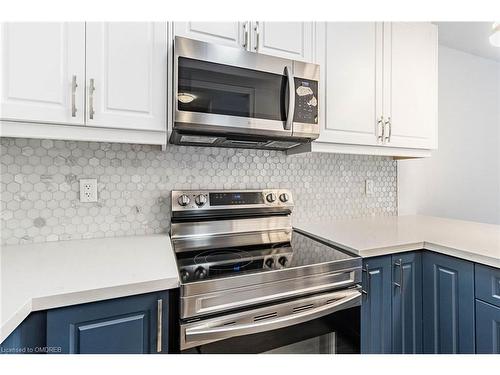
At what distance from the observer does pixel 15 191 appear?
1.27 m

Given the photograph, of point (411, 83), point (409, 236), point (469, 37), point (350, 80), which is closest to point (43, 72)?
point (350, 80)

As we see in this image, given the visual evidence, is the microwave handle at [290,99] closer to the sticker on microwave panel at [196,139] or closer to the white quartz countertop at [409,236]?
the sticker on microwave panel at [196,139]

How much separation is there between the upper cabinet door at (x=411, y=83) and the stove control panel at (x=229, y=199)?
2.43 ft

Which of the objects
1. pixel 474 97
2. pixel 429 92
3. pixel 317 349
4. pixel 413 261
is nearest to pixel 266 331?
pixel 317 349

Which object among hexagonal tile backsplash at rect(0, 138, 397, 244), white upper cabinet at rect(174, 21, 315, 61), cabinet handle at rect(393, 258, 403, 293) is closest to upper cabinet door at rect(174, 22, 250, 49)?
white upper cabinet at rect(174, 21, 315, 61)

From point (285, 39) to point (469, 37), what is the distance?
179 cm

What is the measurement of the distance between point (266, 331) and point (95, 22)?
1357 millimetres

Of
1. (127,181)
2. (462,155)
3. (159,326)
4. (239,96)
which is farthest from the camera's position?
(462,155)

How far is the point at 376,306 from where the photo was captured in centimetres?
132

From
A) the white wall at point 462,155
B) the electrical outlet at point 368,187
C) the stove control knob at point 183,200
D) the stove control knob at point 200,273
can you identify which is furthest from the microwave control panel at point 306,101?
the white wall at point 462,155

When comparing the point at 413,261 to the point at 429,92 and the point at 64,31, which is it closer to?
the point at 429,92

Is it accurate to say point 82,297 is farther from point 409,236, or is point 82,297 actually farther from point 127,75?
point 409,236

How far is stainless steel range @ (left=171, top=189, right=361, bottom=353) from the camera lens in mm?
976

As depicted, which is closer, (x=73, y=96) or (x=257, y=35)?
(x=73, y=96)
